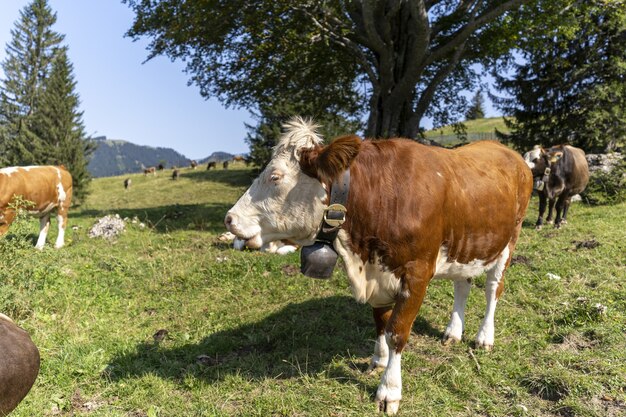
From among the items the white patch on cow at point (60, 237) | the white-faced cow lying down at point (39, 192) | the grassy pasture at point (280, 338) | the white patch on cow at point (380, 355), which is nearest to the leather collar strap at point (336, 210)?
the white patch on cow at point (380, 355)

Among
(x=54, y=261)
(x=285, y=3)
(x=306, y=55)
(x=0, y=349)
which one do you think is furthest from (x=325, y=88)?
(x=0, y=349)

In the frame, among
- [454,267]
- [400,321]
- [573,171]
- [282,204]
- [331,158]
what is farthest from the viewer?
[573,171]

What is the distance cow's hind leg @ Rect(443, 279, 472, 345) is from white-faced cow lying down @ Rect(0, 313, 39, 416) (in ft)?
13.1

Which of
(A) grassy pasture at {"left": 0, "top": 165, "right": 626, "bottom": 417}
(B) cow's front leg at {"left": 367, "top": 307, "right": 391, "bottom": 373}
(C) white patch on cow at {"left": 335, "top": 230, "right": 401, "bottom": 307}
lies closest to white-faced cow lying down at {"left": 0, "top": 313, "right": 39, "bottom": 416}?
(A) grassy pasture at {"left": 0, "top": 165, "right": 626, "bottom": 417}

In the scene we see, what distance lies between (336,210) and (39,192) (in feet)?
29.7

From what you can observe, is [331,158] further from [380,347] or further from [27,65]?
[27,65]

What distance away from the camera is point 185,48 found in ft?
45.0

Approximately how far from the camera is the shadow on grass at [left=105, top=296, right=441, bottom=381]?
13.6ft

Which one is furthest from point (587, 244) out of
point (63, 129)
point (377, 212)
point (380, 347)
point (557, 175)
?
point (63, 129)

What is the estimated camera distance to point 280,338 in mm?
4785

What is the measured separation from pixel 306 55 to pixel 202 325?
10.7 m

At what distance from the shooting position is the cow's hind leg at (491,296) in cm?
445

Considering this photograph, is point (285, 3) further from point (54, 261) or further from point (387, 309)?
point (387, 309)

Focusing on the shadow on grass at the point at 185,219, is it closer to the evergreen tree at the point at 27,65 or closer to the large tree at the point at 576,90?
the large tree at the point at 576,90
